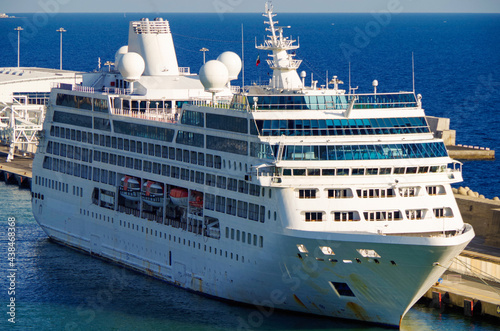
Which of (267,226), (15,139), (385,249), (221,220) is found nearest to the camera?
(385,249)

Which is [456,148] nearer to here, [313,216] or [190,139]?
[190,139]

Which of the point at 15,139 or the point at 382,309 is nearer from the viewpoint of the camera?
the point at 382,309

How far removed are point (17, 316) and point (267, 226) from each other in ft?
44.3

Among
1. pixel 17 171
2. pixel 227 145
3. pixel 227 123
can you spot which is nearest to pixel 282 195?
pixel 227 145

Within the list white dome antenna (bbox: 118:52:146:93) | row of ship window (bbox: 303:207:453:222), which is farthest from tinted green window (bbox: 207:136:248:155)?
white dome antenna (bbox: 118:52:146:93)

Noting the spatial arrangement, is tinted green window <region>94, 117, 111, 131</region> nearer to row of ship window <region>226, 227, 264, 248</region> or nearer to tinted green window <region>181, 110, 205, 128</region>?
tinted green window <region>181, 110, 205, 128</region>

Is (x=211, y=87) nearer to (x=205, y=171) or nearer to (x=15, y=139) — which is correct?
(x=205, y=171)

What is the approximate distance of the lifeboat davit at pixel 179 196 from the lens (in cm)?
4928

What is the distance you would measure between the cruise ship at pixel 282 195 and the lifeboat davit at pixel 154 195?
6 cm

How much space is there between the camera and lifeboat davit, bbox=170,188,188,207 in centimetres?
4928

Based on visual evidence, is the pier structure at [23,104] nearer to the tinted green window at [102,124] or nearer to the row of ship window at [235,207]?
the tinted green window at [102,124]

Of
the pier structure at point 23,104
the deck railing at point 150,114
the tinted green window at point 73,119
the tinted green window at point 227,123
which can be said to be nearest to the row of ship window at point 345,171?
the tinted green window at point 227,123

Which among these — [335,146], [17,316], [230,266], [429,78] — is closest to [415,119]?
[335,146]

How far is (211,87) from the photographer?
49.5 meters
